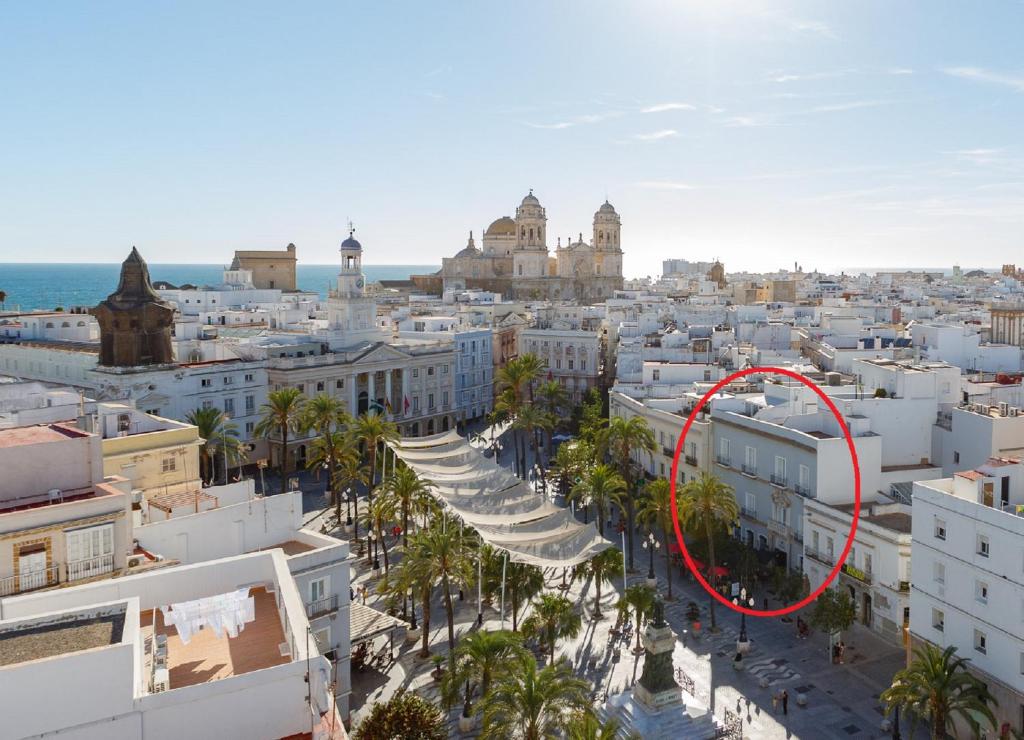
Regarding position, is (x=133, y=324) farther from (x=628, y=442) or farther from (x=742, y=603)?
(x=742, y=603)

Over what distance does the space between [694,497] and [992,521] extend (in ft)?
48.5

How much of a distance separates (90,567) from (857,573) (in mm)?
28741

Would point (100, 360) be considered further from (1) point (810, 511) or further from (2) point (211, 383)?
(1) point (810, 511)

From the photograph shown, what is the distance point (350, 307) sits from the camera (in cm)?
7794

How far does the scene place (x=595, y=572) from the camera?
4022 cm

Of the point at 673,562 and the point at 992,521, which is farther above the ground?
the point at 992,521

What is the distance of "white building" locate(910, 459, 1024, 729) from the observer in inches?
1078

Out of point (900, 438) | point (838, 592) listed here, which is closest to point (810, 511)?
point (838, 592)

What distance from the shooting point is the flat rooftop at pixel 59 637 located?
55.7ft

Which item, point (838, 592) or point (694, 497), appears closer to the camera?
point (838, 592)

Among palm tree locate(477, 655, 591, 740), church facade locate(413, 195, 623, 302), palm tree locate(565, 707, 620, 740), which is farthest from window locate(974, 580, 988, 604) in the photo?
church facade locate(413, 195, 623, 302)

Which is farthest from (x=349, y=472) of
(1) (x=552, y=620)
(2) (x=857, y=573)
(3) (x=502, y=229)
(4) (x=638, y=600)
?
(3) (x=502, y=229)

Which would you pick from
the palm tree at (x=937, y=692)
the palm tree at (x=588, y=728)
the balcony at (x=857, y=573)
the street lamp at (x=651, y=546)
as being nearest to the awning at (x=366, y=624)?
the palm tree at (x=588, y=728)

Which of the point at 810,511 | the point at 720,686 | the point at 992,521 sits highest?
the point at 992,521
